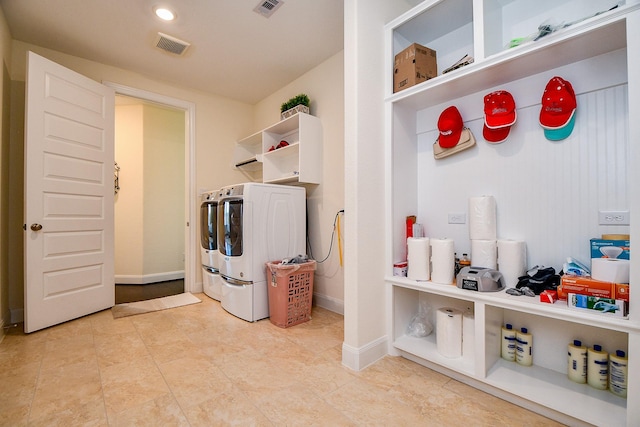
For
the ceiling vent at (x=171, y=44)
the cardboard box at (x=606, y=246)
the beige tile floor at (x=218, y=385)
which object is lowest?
the beige tile floor at (x=218, y=385)

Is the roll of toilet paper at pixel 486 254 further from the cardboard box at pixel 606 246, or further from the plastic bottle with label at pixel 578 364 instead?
the plastic bottle with label at pixel 578 364

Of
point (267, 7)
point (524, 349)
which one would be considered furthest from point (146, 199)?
point (524, 349)

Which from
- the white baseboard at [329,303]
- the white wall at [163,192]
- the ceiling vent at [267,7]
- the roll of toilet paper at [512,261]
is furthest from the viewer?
the white wall at [163,192]

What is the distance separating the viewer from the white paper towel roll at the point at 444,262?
1.79 meters

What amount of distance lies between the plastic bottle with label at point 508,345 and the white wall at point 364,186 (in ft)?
2.37

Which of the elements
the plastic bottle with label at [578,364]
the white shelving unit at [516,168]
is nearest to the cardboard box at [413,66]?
the white shelving unit at [516,168]

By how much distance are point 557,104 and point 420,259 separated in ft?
3.71

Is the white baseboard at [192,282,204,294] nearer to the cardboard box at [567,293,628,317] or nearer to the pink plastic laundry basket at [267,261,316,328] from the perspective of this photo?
the pink plastic laundry basket at [267,261,316,328]

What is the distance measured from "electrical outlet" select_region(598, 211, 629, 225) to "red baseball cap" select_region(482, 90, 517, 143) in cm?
65

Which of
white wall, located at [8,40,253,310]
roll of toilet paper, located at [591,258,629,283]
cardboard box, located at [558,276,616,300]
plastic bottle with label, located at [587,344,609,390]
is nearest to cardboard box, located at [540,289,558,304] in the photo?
cardboard box, located at [558,276,616,300]

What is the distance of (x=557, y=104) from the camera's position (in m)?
1.56

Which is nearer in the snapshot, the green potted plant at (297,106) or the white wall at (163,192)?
the green potted plant at (297,106)

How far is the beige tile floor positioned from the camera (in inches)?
54.5

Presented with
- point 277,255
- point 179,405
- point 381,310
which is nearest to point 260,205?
point 277,255
